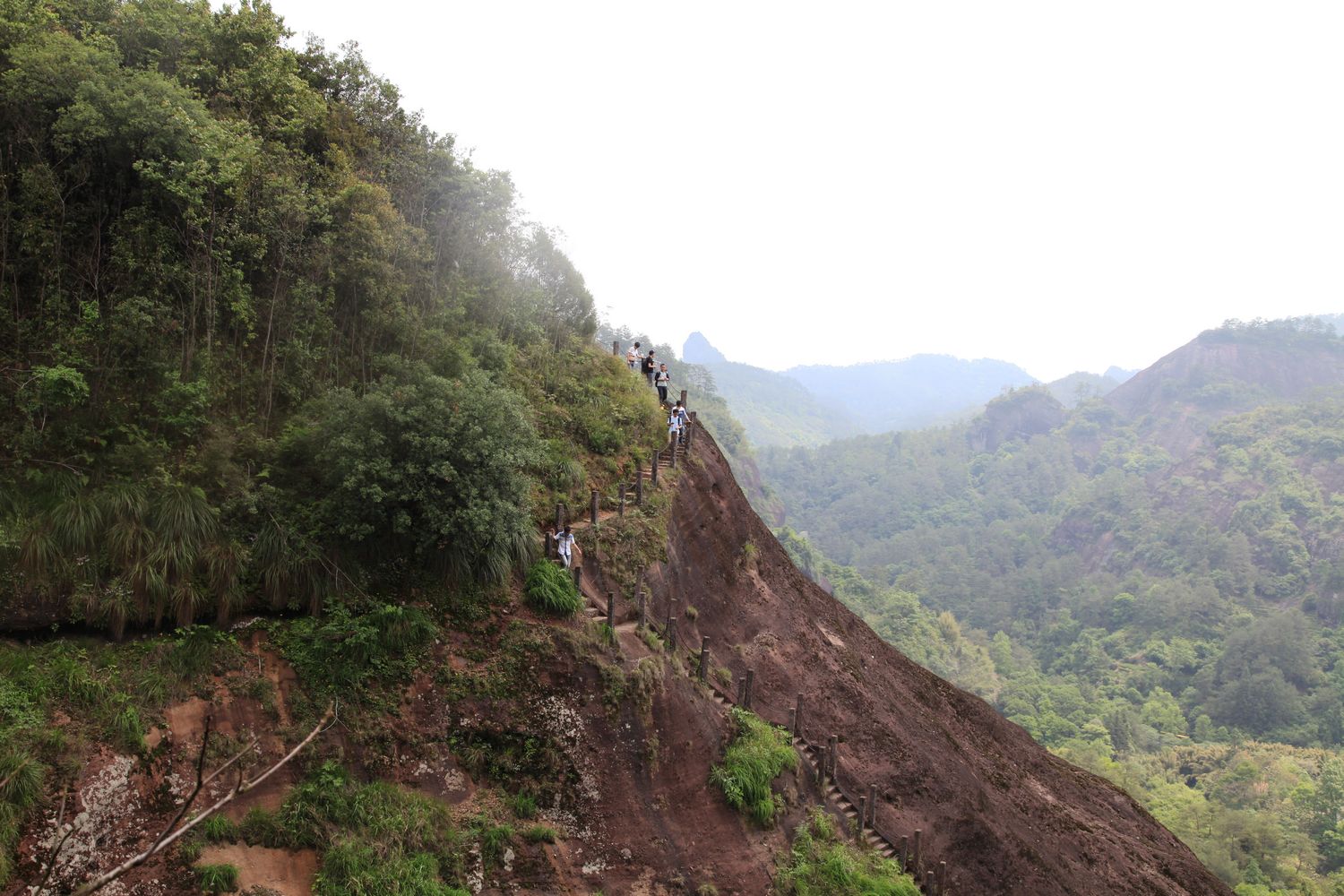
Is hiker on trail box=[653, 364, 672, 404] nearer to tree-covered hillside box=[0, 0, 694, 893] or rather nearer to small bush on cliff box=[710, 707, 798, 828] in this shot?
tree-covered hillside box=[0, 0, 694, 893]

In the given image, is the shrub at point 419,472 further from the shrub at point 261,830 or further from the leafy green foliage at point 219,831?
the leafy green foliage at point 219,831

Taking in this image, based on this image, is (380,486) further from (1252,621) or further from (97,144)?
(1252,621)

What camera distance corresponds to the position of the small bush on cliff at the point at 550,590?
13469 millimetres

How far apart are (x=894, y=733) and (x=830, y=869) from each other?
473cm

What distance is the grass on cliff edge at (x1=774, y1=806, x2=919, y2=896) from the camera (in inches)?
547

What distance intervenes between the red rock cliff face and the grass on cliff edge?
1405mm

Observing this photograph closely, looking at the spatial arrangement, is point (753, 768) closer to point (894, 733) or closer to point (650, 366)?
point (894, 733)

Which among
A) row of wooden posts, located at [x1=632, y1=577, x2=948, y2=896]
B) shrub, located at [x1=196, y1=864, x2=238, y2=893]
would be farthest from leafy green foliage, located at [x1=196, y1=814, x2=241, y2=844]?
row of wooden posts, located at [x1=632, y1=577, x2=948, y2=896]

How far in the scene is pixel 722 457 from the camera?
21578 millimetres

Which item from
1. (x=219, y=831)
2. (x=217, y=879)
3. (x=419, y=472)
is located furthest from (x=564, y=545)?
(x=217, y=879)

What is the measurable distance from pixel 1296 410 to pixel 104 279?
132511 mm

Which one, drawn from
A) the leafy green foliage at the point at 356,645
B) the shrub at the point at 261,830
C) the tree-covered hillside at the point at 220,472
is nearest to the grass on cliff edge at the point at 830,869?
the tree-covered hillside at the point at 220,472

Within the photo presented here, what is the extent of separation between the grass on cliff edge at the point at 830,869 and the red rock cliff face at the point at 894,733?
1405 mm

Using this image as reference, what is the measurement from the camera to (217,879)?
9477mm
